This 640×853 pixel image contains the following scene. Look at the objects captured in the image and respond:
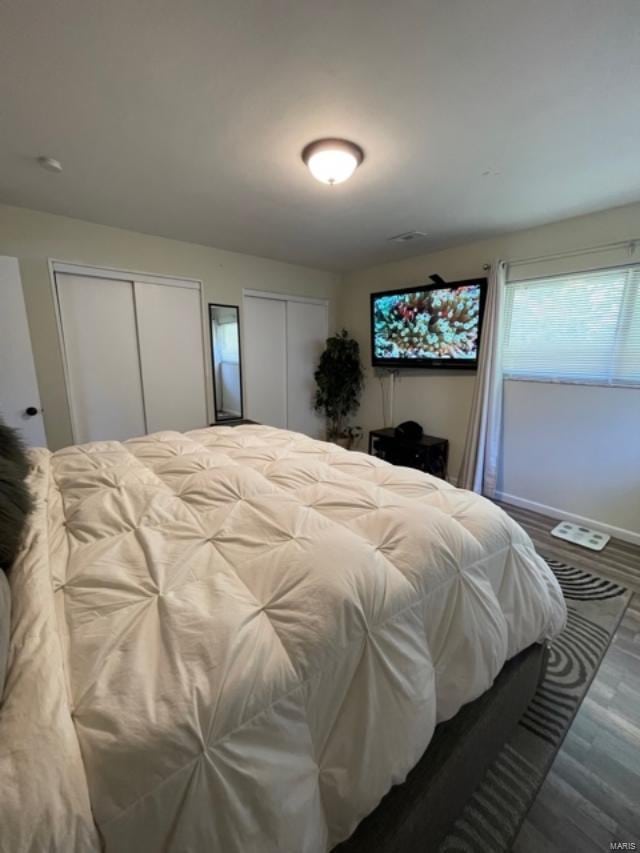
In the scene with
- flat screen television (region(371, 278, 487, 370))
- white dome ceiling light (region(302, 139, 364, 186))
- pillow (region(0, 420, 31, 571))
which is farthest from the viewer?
flat screen television (region(371, 278, 487, 370))

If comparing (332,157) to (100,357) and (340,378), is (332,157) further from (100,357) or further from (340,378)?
(340,378)

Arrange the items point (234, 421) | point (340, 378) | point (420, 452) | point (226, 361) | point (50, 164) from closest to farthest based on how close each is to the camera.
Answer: point (50, 164) < point (420, 452) < point (226, 361) < point (234, 421) < point (340, 378)

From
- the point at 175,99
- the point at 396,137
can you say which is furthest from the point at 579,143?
the point at 175,99

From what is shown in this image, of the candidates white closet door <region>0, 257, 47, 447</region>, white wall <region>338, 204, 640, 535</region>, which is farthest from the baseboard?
white closet door <region>0, 257, 47, 447</region>

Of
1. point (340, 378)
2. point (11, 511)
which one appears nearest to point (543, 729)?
point (11, 511)

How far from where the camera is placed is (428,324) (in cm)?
354

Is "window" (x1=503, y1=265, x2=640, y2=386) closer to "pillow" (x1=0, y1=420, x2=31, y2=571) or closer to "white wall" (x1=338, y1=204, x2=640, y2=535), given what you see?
"white wall" (x1=338, y1=204, x2=640, y2=535)

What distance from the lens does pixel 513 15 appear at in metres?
1.11

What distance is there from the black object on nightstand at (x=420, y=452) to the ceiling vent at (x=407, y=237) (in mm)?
1903

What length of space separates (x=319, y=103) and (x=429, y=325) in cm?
234

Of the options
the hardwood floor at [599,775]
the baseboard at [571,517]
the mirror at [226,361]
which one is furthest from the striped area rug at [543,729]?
the mirror at [226,361]

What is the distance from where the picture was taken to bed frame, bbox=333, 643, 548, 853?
86 cm

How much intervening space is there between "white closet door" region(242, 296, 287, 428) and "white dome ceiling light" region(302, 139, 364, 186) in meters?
2.17

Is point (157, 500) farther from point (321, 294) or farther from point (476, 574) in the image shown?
point (321, 294)
